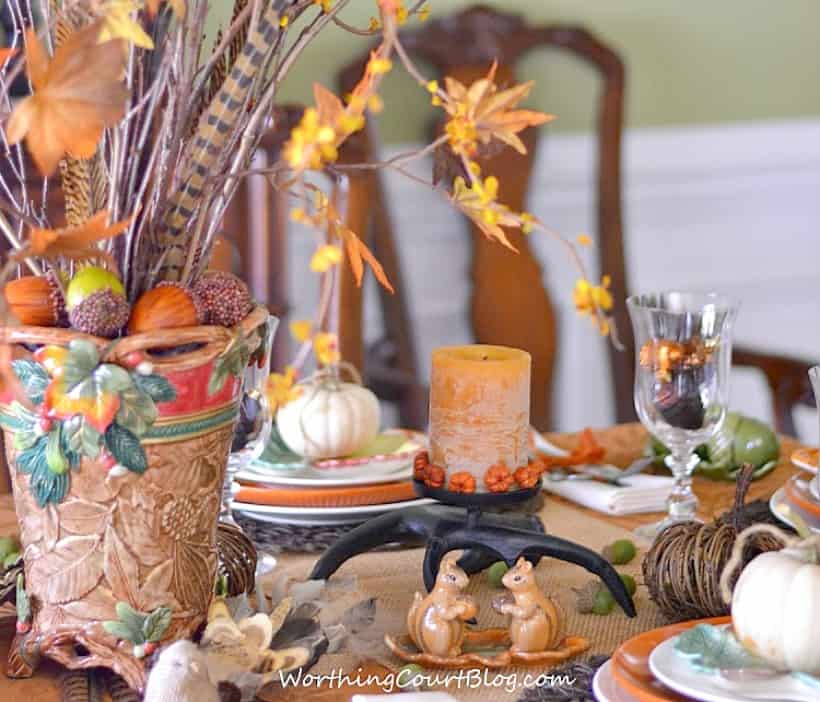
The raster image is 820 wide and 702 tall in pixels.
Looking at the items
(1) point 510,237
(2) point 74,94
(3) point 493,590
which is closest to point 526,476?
(3) point 493,590

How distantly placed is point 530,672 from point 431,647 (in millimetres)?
67

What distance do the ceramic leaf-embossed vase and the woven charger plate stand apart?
1.01 ft

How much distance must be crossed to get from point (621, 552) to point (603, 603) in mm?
126

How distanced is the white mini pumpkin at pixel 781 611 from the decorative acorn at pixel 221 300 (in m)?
0.36

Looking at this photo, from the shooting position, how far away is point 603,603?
3.41 feet

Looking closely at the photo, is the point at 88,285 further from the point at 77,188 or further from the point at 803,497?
the point at 803,497

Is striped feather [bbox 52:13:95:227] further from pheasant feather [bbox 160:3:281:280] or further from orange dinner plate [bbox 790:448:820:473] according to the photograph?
orange dinner plate [bbox 790:448:820:473]

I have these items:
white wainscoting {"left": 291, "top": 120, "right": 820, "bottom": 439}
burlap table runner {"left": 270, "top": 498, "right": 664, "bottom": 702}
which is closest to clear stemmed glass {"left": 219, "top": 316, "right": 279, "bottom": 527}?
burlap table runner {"left": 270, "top": 498, "right": 664, "bottom": 702}

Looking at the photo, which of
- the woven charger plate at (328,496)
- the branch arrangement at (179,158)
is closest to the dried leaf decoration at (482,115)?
the branch arrangement at (179,158)

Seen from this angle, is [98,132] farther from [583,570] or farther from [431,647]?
[583,570]

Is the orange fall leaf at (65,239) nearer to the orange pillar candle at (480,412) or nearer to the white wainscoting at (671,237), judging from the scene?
the orange pillar candle at (480,412)

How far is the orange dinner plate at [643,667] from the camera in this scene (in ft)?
2.66

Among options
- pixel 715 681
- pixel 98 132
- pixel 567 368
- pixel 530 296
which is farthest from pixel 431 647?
pixel 567 368

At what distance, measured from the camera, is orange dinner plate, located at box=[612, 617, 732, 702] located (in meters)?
0.81
